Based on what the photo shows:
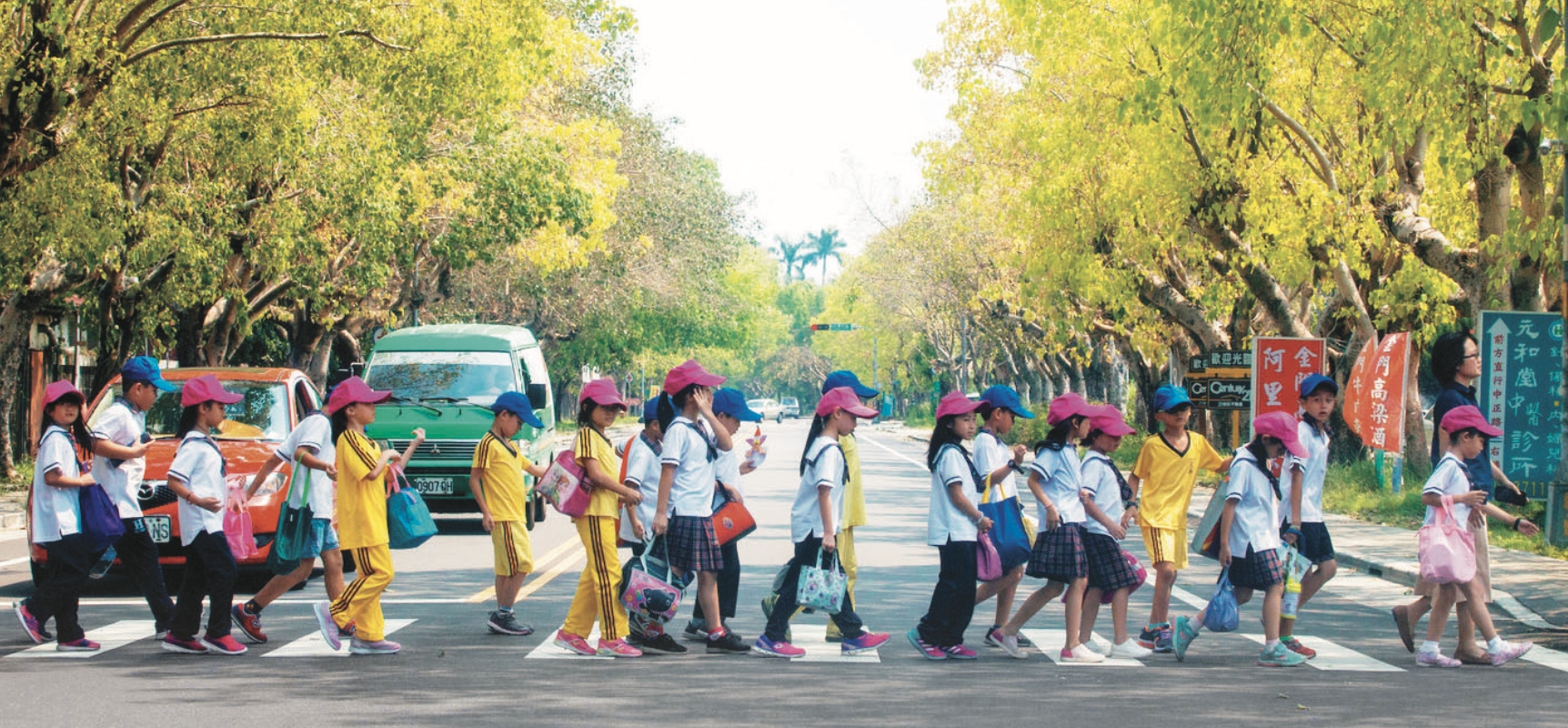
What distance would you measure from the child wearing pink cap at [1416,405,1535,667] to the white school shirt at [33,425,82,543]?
7.41 metres

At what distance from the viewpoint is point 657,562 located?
943 cm

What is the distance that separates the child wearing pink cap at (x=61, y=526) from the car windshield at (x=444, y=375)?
8.86 metres

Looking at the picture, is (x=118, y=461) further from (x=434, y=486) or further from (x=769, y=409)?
(x=769, y=409)

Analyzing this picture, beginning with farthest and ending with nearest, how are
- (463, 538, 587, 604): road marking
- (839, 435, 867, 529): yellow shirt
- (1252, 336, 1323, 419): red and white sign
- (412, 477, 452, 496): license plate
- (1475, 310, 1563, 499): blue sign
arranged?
(1252, 336, 1323, 419): red and white sign → (412, 477, 452, 496): license plate → (1475, 310, 1563, 499): blue sign → (463, 538, 587, 604): road marking → (839, 435, 867, 529): yellow shirt

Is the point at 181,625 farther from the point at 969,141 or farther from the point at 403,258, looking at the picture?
the point at 969,141

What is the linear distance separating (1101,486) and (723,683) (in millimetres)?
2414

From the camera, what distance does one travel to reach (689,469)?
932 centimetres

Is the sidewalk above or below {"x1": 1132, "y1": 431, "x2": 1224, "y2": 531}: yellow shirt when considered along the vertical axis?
below

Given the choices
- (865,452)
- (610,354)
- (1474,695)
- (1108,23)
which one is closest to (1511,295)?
(1108,23)

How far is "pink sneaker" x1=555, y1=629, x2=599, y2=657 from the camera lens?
947 cm

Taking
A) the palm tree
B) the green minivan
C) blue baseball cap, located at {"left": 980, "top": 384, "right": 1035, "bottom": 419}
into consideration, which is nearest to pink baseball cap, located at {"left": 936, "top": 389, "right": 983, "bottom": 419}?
blue baseball cap, located at {"left": 980, "top": 384, "right": 1035, "bottom": 419}

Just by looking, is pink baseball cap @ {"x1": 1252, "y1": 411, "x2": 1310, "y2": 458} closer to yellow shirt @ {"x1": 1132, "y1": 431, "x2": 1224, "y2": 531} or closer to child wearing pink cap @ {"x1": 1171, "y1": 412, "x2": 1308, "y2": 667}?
child wearing pink cap @ {"x1": 1171, "y1": 412, "x2": 1308, "y2": 667}

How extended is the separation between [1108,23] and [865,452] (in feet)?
90.4

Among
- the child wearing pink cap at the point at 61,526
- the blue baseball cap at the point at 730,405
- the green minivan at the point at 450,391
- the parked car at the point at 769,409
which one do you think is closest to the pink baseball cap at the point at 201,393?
the child wearing pink cap at the point at 61,526
